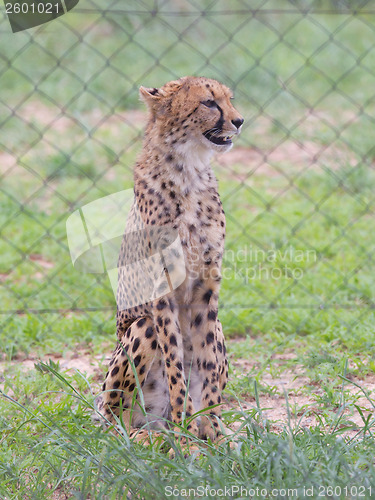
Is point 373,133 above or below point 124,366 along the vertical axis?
above

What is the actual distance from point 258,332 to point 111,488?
1876mm

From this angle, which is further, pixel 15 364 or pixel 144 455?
pixel 15 364

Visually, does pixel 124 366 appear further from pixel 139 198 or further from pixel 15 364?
pixel 15 364

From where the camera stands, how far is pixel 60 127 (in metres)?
6.64

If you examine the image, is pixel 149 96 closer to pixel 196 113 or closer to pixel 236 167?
pixel 196 113

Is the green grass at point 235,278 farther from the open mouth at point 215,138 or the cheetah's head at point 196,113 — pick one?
the open mouth at point 215,138

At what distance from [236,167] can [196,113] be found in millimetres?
3079

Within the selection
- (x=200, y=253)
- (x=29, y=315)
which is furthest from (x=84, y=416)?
(x=29, y=315)

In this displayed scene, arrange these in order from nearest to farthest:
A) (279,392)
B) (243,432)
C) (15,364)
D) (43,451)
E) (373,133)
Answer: (43,451) → (243,432) → (279,392) → (15,364) → (373,133)

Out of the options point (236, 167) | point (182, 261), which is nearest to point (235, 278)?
point (236, 167)

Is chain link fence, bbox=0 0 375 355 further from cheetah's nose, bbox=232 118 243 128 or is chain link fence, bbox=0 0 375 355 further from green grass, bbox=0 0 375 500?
cheetah's nose, bbox=232 118 243 128

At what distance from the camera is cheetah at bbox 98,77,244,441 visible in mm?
2857

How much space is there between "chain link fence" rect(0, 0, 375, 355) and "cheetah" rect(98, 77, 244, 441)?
75 cm

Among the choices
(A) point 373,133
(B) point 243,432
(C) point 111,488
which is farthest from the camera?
(A) point 373,133
